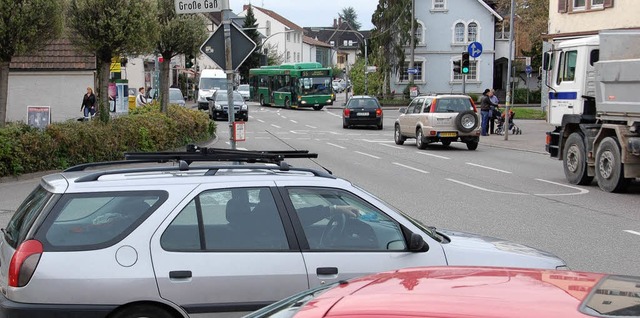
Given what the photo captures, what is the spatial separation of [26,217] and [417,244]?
269 centimetres

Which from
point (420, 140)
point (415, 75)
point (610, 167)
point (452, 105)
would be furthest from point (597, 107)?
point (415, 75)

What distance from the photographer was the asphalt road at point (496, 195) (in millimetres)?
10328

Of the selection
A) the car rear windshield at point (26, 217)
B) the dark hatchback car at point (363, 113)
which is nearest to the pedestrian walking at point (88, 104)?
the dark hatchback car at point (363, 113)

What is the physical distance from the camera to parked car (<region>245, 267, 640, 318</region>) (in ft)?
8.13

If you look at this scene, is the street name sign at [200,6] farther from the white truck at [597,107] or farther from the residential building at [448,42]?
the residential building at [448,42]

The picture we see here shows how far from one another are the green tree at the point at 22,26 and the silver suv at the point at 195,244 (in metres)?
12.4

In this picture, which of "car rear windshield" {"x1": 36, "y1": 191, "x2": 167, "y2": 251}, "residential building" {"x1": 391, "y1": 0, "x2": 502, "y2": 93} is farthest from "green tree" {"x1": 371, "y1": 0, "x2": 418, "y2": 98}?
"car rear windshield" {"x1": 36, "y1": 191, "x2": 167, "y2": 251}

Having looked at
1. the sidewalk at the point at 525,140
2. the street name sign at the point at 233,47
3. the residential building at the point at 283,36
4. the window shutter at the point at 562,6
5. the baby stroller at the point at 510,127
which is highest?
the residential building at the point at 283,36

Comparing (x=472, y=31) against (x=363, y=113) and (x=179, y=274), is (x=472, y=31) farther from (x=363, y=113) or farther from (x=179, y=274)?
(x=179, y=274)

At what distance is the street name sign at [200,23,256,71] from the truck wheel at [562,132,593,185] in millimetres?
7806

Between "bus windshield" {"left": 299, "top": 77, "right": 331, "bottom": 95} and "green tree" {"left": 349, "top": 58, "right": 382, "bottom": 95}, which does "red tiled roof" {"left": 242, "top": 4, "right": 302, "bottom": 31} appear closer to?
"green tree" {"left": 349, "top": 58, "right": 382, "bottom": 95}

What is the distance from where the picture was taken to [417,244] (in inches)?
213

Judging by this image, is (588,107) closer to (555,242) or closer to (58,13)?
(555,242)

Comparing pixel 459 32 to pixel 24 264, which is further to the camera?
pixel 459 32
